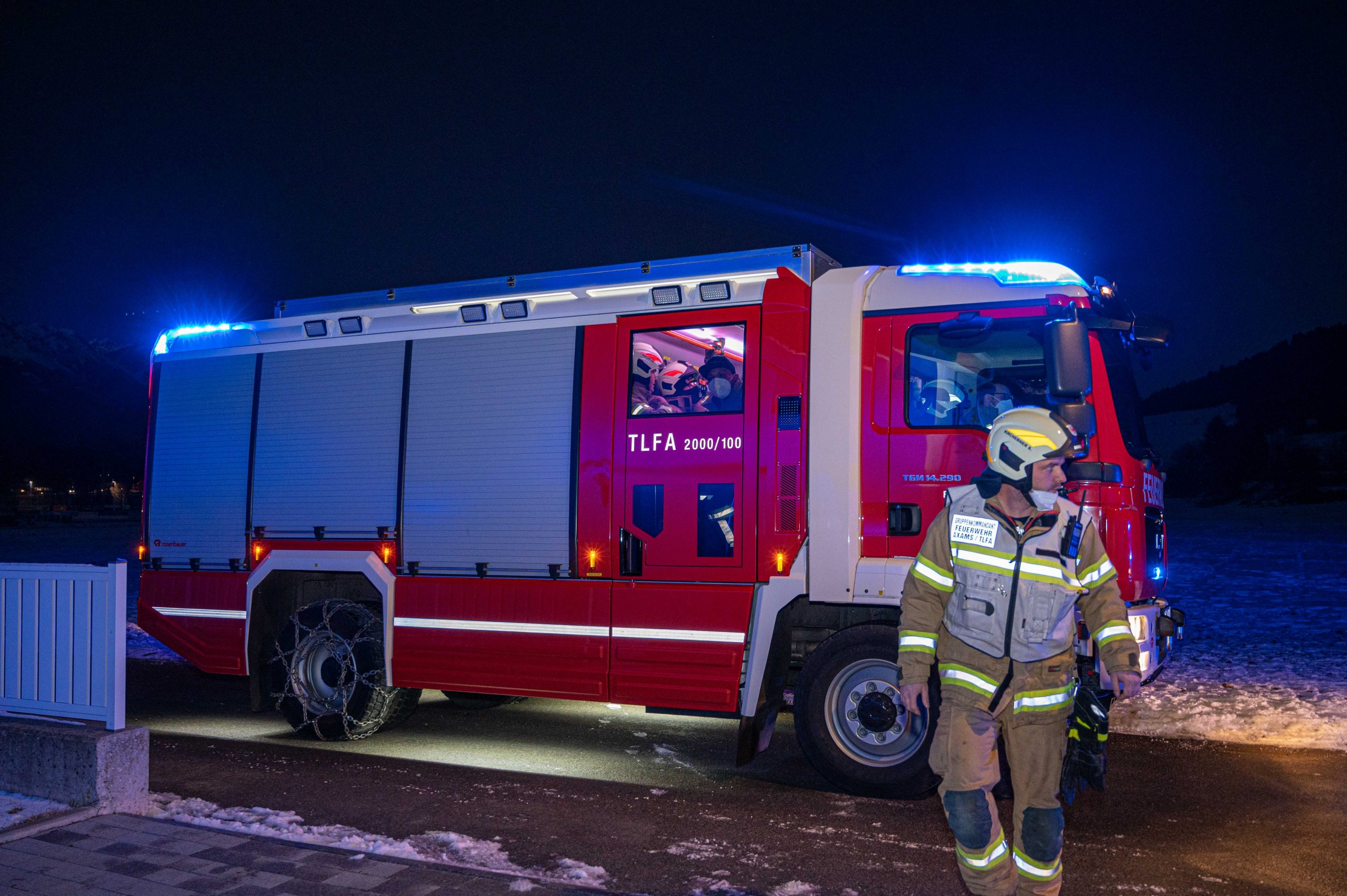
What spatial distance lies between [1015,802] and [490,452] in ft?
15.1

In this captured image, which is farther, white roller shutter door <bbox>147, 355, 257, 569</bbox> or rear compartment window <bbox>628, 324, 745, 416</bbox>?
white roller shutter door <bbox>147, 355, 257, 569</bbox>

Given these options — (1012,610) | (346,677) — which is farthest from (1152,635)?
(346,677)

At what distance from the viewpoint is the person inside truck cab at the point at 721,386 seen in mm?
6504

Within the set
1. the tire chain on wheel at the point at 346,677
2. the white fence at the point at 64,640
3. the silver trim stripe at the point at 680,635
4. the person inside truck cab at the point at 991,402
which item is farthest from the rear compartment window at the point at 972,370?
the white fence at the point at 64,640

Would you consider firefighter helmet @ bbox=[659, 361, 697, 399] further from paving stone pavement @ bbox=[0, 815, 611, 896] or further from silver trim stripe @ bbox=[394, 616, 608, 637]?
paving stone pavement @ bbox=[0, 815, 611, 896]

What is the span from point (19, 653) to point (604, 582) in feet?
11.1

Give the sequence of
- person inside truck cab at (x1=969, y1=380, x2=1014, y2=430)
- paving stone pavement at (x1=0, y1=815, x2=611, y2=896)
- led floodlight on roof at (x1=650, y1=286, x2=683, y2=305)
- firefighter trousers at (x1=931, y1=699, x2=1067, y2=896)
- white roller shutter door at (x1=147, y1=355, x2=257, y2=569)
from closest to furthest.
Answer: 1. firefighter trousers at (x1=931, y1=699, x2=1067, y2=896)
2. paving stone pavement at (x1=0, y1=815, x2=611, y2=896)
3. person inside truck cab at (x1=969, y1=380, x2=1014, y2=430)
4. led floodlight on roof at (x1=650, y1=286, x2=683, y2=305)
5. white roller shutter door at (x1=147, y1=355, x2=257, y2=569)

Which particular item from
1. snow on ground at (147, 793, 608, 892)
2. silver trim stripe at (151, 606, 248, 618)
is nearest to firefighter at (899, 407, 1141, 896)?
snow on ground at (147, 793, 608, 892)

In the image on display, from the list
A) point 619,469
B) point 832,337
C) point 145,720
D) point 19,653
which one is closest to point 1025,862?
point 832,337

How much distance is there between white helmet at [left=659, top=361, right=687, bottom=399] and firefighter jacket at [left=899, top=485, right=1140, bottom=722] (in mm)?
3010

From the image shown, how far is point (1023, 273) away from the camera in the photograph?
19.4 feet

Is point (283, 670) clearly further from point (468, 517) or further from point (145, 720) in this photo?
point (468, 517)

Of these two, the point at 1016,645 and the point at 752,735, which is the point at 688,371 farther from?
the point at 1016,645

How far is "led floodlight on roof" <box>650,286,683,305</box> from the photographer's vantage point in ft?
22.1
